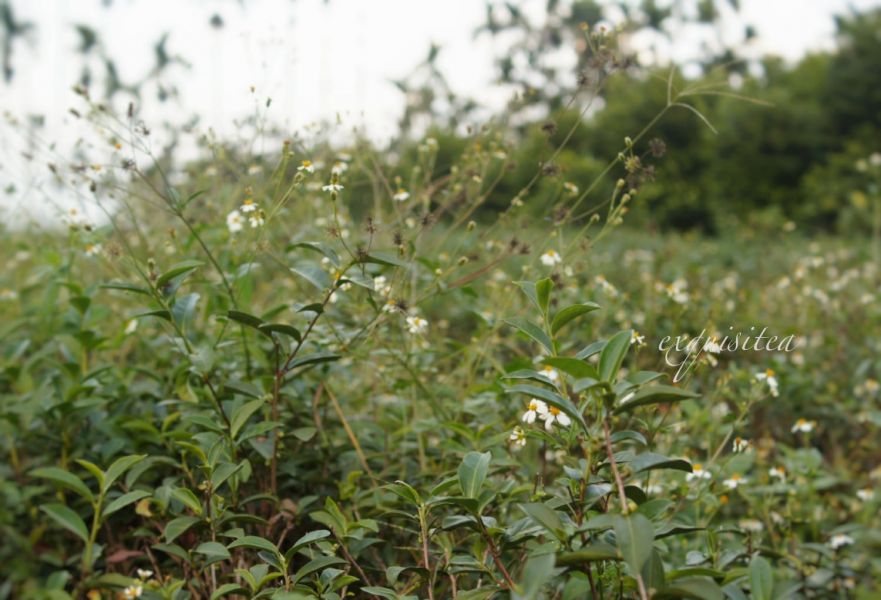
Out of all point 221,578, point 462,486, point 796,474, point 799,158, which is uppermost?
point 462,486

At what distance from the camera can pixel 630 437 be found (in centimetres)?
125

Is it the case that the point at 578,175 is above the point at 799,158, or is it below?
above

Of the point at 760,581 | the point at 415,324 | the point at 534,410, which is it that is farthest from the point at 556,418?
the point at 415,324

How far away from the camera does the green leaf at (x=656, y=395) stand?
104cm

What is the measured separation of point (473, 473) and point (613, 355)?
0.30 meters

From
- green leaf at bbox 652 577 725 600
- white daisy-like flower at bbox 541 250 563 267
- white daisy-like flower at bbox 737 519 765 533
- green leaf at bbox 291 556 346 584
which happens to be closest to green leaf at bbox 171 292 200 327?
green leaf at bbox 291 556 346 584

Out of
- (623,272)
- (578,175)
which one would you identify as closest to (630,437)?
(623,272)

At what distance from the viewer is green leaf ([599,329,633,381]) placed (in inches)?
46.0

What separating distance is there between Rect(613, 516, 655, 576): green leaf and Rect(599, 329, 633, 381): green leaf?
216 millimetres

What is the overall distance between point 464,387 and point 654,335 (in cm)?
111

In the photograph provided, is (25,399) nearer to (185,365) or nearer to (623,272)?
(185,365)

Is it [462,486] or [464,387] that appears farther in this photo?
[464,387]

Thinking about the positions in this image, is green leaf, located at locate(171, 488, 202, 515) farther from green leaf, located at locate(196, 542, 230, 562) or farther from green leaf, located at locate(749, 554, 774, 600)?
green leaf, located at locate(749, 554, 774, 600)

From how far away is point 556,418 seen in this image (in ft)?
4.61
